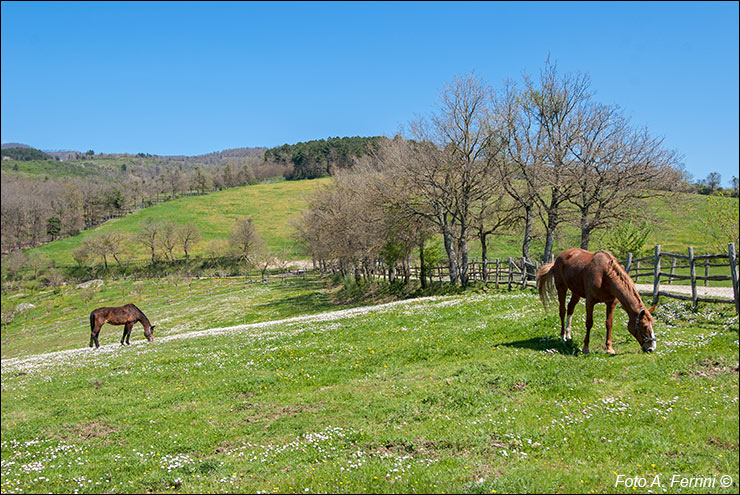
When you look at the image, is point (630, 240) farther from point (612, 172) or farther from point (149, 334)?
point (149, 334)

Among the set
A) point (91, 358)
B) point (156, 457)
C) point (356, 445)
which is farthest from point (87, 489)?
point (91, 358)

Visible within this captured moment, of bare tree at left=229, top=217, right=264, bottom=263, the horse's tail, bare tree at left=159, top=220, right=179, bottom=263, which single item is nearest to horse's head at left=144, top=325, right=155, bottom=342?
the horse's tail

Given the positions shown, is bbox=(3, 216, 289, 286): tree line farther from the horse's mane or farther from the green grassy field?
the horse's mane

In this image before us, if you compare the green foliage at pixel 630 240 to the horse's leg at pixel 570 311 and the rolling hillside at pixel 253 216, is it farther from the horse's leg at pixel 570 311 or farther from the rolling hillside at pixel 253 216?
the horse's leg at pixel 570 311

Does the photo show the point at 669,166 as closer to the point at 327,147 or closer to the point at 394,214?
the point at 394,214

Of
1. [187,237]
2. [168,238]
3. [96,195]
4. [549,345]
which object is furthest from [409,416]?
[96,195]

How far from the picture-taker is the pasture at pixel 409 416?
22.7 feet

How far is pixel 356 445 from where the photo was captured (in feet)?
27.6

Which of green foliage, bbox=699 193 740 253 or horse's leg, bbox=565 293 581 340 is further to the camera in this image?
green foliage, bbox=699 193 740 253

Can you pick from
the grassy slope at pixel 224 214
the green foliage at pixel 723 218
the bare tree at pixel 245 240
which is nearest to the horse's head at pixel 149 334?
the green foliage at pixel 723 218

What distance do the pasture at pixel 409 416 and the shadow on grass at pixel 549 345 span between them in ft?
0.31

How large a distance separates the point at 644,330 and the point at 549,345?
2691mm

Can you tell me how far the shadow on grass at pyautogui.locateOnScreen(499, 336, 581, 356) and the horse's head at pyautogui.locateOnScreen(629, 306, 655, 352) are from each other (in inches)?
63.5

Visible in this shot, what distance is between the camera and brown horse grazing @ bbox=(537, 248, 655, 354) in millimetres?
11727
